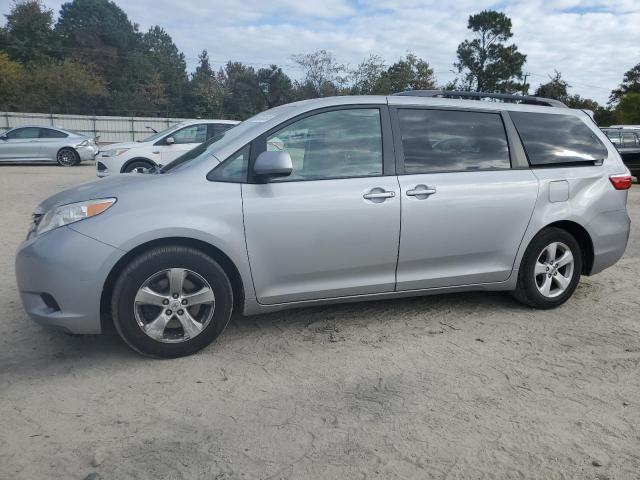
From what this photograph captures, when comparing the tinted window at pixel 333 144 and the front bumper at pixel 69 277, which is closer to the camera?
the front bumper at pixel 69 277

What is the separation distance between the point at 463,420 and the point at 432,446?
0.32 m

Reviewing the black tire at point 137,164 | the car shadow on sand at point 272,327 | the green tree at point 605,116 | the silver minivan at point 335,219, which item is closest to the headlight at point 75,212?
the silver minivan at point 335,219

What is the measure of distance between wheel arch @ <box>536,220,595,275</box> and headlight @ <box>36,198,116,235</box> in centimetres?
338

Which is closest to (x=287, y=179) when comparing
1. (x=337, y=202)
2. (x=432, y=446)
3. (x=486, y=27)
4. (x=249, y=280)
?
(x=337, y=202)

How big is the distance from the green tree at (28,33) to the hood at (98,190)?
62.4 metres

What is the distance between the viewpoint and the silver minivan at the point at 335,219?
11.2ft

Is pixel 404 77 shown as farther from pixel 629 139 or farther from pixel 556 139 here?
pixel 556 139

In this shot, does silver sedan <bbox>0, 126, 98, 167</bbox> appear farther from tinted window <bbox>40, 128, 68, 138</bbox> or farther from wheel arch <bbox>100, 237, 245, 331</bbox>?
wheel arch <bbox>100, 237, 245, 331</bbox>

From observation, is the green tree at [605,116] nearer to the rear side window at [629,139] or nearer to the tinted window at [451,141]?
the rear side window at [629,139]

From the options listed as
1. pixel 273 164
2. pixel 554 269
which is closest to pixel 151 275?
pixel 273 164

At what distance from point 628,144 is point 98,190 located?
17.5 m

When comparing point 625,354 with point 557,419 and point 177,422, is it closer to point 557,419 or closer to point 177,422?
point 557,419

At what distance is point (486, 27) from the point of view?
195ft

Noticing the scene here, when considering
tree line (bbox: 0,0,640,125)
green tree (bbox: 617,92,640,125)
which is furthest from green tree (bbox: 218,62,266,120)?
green tree (bbox: 617,92,640,125)
